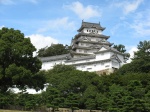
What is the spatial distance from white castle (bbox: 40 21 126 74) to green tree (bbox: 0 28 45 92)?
27.3 meters

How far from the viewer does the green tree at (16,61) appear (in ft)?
93.5

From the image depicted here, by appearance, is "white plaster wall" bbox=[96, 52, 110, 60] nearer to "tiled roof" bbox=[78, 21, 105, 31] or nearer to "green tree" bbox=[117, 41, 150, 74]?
"green tree" bbox=[117, 41, 150, 74]

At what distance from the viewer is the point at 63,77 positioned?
41188 millimetres

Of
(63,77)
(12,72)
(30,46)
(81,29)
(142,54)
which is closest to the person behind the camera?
(12,72)

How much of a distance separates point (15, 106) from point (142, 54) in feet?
87.3

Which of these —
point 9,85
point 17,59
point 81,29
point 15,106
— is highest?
point 81,29

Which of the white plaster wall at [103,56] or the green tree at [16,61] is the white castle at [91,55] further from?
the green tree at [16,61]

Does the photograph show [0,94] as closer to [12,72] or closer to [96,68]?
[12,72]

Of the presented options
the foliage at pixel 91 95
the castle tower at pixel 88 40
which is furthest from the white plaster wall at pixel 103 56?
the foliage at pixel 91 95

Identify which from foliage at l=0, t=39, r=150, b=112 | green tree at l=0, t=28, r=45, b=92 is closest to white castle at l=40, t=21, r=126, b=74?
foliage at l=0, t=39, r=150, b=112

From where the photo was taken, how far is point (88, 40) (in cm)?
6906

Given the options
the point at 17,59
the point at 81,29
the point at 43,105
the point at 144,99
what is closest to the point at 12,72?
the point at 17,59

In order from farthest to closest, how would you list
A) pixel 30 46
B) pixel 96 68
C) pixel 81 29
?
pixel 81 29 → pixel 96 68 → pixel 30 46

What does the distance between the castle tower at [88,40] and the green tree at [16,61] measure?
34972mm
